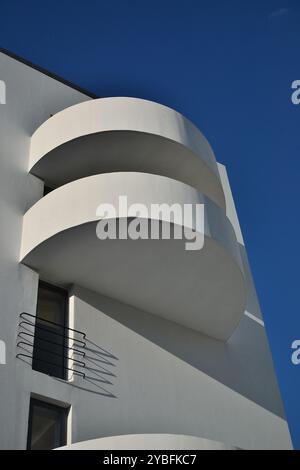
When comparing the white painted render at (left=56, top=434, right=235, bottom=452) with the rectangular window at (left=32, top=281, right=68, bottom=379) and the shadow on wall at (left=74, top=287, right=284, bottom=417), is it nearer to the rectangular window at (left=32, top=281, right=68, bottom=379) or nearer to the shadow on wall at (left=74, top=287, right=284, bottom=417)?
the rectangular window at (left=32, top=281, right=68, bottom=379)

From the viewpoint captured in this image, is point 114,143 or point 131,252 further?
point 114,143

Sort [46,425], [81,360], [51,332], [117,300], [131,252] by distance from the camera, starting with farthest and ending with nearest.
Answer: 1. [117,300]
2. [131,252]
3. [51,332]
4. [81,360]
5. [46,425]

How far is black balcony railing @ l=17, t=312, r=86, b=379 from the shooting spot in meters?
11.6

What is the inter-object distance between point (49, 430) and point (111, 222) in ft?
12.5

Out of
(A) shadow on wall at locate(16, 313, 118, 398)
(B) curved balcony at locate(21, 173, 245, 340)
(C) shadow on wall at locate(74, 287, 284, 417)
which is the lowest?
(A) shadow on wall at locate(16, 313, 118, 398)

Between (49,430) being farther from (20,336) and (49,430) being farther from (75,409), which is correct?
(20,336)

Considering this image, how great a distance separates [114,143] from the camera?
14578 millimetres

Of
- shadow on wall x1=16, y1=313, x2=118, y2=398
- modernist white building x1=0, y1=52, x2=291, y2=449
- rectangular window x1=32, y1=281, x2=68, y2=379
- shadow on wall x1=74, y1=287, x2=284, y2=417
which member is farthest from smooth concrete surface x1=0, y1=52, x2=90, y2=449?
shadow on wall x1=74, y1=287, x2=284, y2=417

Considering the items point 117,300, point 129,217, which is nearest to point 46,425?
point 117,300

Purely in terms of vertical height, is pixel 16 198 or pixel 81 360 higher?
pixel 16 198

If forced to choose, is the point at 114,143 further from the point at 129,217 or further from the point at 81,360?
the point at 81,360

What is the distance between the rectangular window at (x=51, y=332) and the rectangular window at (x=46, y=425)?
72cm

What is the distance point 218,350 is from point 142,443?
5.31 metres

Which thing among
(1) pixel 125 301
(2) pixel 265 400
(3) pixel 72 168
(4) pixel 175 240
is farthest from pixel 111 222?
(2) pixel 265 400
